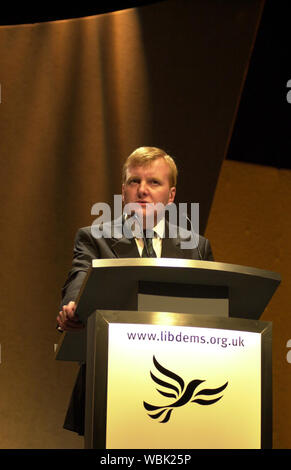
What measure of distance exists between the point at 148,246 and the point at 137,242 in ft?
0.15

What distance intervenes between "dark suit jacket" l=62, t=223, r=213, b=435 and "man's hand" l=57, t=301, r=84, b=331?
0.44 feet

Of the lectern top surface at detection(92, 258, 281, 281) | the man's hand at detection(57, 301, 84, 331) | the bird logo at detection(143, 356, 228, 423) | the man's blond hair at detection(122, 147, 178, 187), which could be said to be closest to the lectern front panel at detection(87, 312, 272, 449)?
the bird logo at detection(143, 356, 228, 423)

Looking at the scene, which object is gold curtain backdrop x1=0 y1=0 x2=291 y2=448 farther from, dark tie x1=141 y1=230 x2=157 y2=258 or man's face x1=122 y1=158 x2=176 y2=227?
dark tie x1=141 y1=230 x2=157 y2=258

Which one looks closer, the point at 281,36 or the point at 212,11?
the point at 281,36

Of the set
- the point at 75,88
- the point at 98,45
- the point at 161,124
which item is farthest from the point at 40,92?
the point at 161,124

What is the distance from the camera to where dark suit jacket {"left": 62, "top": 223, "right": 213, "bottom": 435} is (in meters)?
1.92

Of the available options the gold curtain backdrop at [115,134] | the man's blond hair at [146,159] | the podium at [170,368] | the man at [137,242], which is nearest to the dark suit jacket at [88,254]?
the man at [137,242]

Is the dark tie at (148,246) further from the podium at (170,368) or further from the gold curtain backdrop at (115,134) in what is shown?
the gold curtain backdrop at (115,134)

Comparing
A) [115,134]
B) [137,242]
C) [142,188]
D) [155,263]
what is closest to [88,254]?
[137,242]

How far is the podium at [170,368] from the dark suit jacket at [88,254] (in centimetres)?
35

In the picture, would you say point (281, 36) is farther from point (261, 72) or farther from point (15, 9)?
point (15, 9)

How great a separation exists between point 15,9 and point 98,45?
49cm

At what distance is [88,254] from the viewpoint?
1982 millimetres

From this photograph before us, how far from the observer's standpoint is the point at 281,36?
3510mm
